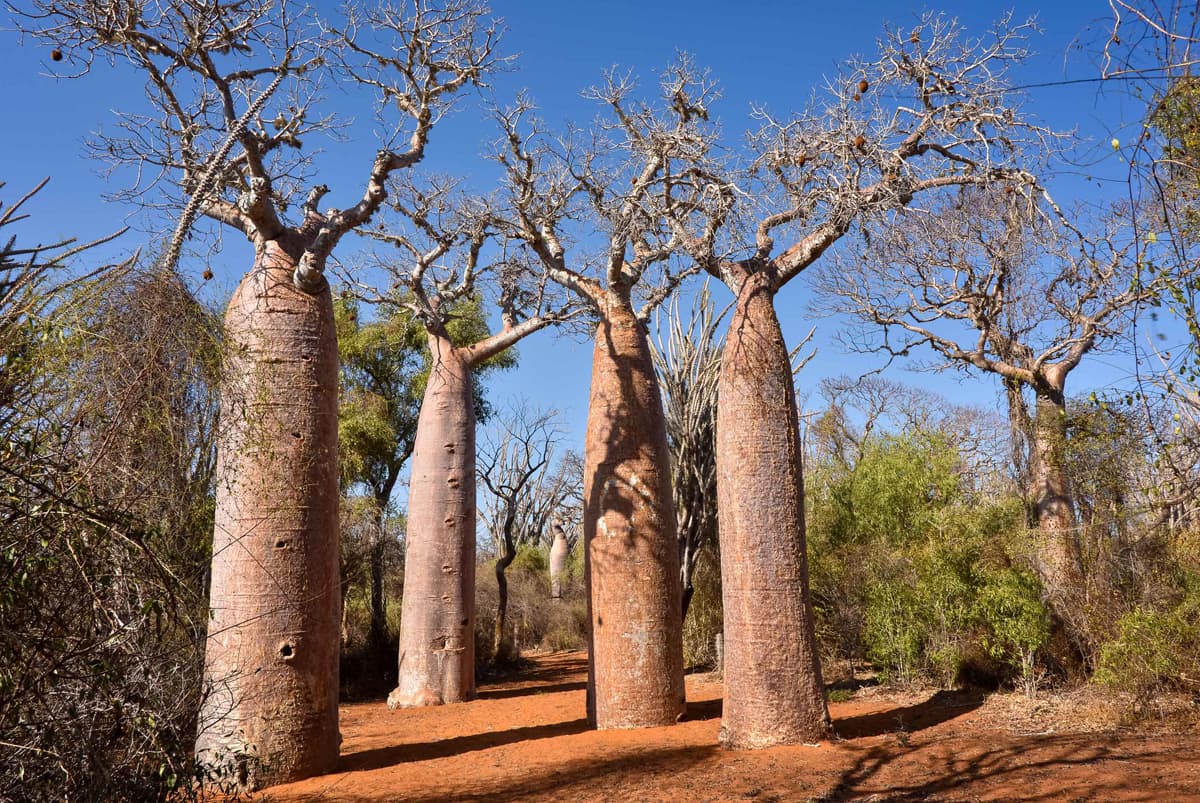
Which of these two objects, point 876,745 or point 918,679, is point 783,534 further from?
point 918,679

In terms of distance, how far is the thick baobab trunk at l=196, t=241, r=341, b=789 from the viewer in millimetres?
4953

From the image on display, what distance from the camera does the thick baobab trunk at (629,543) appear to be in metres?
6.30

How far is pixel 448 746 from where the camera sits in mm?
6410

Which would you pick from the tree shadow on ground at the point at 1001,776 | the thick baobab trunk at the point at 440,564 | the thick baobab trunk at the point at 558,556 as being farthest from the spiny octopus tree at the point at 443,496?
the thick baobab trunk at the point at 558,556

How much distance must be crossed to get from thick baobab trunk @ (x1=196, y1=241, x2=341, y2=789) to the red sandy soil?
0.36 meters

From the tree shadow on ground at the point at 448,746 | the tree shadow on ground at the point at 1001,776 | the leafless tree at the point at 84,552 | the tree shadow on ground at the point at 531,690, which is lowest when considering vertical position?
the tree shadow on ground at the point at 531,690

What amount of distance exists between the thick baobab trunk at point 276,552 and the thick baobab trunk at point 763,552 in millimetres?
2459

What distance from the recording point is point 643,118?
6.93 metres

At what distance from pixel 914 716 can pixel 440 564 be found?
457 cm

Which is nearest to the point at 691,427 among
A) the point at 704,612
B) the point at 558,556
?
the point at 704,612

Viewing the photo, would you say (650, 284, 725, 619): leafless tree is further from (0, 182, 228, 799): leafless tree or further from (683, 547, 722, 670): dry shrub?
(0, 182, 228, 799): leafless tree

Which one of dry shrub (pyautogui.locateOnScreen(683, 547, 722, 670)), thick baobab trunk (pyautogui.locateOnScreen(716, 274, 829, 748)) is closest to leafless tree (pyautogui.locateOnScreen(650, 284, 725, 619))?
dry shrub (pyautogui.locateOnScreen(683, 547, 722, 670))

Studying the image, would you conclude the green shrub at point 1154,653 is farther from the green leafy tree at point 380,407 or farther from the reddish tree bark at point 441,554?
the green leafy tree at point 380,407

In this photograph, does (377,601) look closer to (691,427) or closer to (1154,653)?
(691,427)
